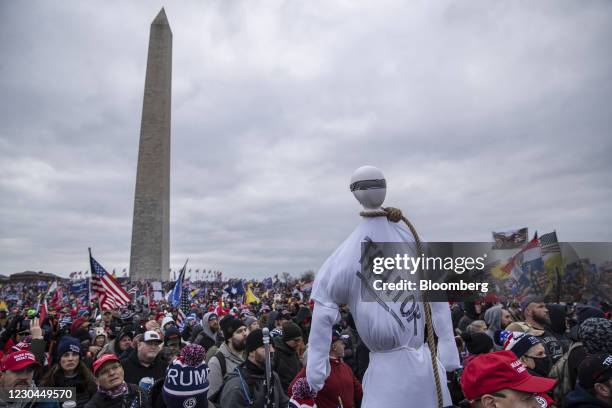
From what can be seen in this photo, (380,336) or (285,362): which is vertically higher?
(380,336)

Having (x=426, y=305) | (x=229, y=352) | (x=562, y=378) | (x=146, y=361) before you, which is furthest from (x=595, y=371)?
(x=146, y=361)

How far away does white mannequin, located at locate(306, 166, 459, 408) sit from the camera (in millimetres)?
2484

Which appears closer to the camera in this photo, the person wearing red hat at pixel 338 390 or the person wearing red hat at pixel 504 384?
the person wearing red hat at pixel 504 384

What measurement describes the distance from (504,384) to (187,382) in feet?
7.19

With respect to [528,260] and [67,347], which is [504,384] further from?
[528,260]

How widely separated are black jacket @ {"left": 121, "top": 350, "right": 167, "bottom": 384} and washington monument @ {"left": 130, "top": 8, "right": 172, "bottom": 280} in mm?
32871

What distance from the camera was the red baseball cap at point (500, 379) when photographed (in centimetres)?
231

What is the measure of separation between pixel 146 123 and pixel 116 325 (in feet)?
92.3

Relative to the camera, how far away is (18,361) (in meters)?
3.99

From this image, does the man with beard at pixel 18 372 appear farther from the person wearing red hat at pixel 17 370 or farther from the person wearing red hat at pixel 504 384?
the person wearing red hat at pixel 504 384

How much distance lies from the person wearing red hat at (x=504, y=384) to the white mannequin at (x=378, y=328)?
0.23 meters

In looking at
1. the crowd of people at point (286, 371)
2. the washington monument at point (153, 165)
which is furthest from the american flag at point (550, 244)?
the washington monument at point (153, 165)

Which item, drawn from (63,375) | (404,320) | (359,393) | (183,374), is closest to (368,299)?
(404,320)

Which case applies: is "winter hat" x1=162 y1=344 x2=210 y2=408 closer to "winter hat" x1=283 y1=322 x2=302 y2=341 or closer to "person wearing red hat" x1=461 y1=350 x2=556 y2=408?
"winter hat" x1=283 y1=322 x2=302 y2=341
